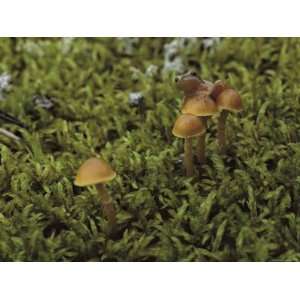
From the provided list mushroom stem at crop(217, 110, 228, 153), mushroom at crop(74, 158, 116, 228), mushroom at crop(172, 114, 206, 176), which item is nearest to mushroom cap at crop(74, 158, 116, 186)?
mushroom at crop(74, 158, 116, 228)

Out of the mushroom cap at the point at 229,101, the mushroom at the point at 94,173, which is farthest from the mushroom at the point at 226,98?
the mushroom at the point at 94,173

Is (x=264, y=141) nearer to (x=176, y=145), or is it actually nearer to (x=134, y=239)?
(x=176, y=145)

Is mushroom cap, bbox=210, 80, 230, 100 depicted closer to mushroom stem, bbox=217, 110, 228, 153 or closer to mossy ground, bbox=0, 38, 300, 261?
mushroom stem, bbox=217, 110, 228, 153

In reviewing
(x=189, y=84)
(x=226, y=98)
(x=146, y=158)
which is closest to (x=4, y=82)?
(x=146, y=158)

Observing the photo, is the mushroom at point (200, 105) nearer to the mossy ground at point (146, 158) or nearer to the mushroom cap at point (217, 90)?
the mushroom cap at point (217, 90)

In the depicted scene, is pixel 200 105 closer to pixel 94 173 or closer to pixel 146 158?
pixel 146 158

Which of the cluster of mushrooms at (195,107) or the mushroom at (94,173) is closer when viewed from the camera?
the mushroom at (94,173)

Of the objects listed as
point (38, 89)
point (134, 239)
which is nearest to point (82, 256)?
point (134, 239)
